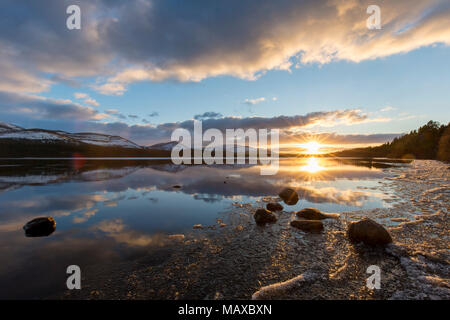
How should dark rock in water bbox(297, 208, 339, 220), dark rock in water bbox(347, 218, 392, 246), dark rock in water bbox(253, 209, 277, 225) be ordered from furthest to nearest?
1. dark rock in water bbox(297, 208, 339, 220)
2. dark rock in water bbox(253, 209, 277, 225)
3. dark rock in water bbox(347, 218, 392, 246)

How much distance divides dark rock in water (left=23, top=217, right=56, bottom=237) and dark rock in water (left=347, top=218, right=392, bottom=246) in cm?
1841

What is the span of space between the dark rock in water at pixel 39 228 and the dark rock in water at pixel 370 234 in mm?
18406

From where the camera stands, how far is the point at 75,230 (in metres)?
11.6

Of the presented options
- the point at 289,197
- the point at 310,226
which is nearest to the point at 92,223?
the point at 310,226

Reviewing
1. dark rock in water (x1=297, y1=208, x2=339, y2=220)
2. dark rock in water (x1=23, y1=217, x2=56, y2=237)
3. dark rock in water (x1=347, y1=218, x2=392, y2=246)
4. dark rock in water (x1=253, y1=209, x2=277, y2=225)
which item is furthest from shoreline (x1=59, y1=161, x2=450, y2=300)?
dark rock in water (x1=23, y1=217, x2=56, y2=237)

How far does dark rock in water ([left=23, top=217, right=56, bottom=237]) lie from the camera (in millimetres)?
11086

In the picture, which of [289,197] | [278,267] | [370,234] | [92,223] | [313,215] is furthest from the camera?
[289,197]

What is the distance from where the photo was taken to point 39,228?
1143cm

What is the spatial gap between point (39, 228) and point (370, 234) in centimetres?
1982

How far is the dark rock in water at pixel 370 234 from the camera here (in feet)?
30.2

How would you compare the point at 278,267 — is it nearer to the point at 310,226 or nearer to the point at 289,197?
the point at 310,226

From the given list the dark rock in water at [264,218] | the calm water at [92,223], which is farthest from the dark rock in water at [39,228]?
the dark rock in water at [264,218]

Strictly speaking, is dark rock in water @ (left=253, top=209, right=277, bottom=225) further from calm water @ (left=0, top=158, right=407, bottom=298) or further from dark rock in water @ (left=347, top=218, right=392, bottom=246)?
dark rock in water @ (left=347, top=218, right=392, bottom=246)
